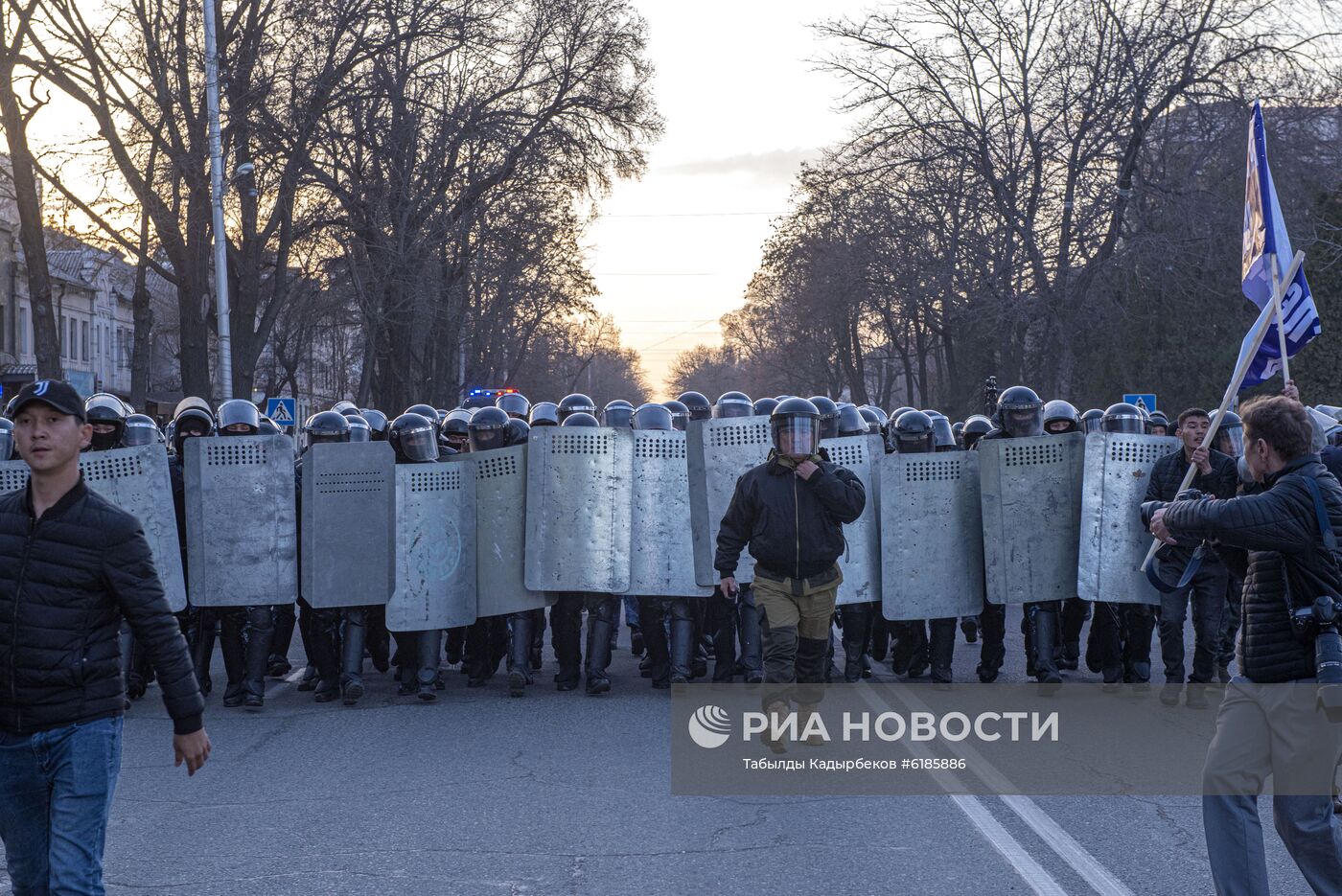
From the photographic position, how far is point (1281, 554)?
4.57m

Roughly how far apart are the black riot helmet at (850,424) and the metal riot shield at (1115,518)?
1.90m

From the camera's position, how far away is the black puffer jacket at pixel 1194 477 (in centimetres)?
943

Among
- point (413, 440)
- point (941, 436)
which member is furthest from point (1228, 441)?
point (413, 440)

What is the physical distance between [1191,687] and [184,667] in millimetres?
7302

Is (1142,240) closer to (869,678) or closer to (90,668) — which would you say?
(869,678)

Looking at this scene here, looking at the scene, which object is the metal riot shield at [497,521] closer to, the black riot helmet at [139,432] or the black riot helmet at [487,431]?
the black riot helmet at [487,431]

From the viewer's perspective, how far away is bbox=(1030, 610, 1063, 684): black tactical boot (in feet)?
34.0

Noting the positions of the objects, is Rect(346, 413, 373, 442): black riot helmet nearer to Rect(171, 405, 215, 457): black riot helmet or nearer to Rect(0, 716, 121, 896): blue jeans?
Rect(171, 405, 215, 457): black riot helmet

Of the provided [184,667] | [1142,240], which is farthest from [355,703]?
[1142,240]

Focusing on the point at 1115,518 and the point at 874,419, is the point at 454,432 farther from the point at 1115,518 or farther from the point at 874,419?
the point at 1115,518

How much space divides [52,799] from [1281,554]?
11.3 feet

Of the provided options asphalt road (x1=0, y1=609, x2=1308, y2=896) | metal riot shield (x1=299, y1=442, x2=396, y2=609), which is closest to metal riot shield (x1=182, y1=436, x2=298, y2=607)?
metal riot shield (x1=299, y1=442, x2=396, y2=609)

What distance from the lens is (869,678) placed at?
36.9ft

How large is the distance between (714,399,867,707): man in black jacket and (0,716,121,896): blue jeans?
4232mm
